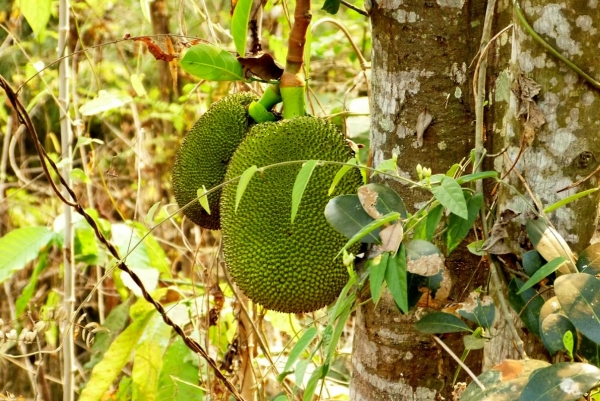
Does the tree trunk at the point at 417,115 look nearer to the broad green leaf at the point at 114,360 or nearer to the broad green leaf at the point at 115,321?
the broad green leaf at the point at 114,360

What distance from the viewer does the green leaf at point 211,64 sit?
3.86 feet

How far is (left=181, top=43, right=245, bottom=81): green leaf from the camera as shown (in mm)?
1177

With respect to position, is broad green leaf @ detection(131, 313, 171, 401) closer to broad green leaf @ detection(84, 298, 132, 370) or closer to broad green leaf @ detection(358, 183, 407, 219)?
broad green leaf @ detection(84, 298, 132, 370)

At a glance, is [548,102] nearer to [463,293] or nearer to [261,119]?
[463,293]

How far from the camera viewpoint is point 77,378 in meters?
2.85

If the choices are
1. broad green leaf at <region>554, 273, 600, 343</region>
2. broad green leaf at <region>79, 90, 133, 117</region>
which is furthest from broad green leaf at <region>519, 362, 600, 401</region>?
broad green leaf at <region>79, 90, 133, 117</region>

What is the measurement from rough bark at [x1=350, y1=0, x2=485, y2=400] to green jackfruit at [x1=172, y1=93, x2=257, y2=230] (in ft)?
1.07

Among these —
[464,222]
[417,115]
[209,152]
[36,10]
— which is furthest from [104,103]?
[464,222]

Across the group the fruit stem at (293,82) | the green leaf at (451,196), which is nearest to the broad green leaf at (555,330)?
the green leaf at (451,196)

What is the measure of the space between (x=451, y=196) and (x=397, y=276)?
4.1 inches

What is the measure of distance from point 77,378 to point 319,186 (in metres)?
2.09

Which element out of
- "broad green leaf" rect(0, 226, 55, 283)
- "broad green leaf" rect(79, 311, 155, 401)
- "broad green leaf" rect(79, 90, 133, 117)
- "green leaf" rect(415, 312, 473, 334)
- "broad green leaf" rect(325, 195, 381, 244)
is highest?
"broad green leaf" rect(79, 90, 133, 117)

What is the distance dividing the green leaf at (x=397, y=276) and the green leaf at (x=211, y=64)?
1.79 ft

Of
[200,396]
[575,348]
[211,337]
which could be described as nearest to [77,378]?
[211,337]
